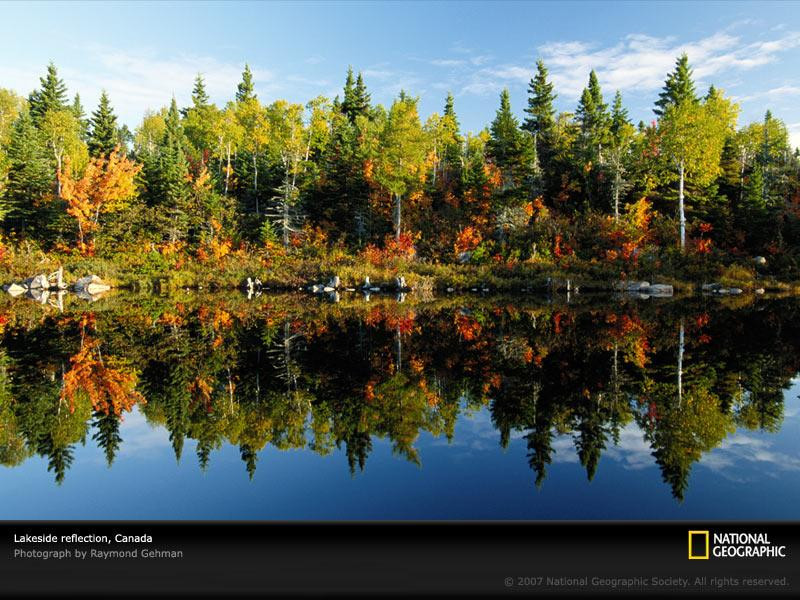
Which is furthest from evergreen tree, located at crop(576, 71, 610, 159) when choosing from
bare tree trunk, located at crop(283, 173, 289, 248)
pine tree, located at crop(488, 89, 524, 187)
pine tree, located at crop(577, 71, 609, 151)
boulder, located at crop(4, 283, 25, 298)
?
boulder, located at crop(4, 283, 25, 298)

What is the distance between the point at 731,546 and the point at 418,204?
48935 millimetres

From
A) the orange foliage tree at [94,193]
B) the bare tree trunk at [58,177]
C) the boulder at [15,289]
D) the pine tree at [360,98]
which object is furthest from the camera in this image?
the pine tree at [360,98]

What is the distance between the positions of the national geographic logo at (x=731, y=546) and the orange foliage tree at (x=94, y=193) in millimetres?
53392

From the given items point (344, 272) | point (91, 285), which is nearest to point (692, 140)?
point (344, 272)

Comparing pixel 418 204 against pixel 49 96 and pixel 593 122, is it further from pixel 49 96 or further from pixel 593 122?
pixel 49 96

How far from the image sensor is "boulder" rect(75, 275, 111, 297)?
38.8m

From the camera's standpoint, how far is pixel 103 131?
54.8 metres

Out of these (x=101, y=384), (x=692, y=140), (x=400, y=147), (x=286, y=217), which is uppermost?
(x=400, y=147)

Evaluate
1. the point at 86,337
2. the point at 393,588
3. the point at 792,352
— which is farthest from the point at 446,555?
the point at 86,337

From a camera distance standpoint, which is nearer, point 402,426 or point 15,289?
point 402,426

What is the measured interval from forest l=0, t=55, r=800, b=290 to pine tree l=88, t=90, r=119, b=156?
0.76 feet

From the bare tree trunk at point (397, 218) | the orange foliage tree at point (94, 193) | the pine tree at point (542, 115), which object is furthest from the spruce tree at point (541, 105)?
the orange foliage tree at point (94, 193)

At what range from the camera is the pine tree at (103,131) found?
54062 millimetres

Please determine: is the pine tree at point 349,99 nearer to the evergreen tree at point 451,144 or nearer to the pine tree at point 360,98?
the pine tree at point 360,98
